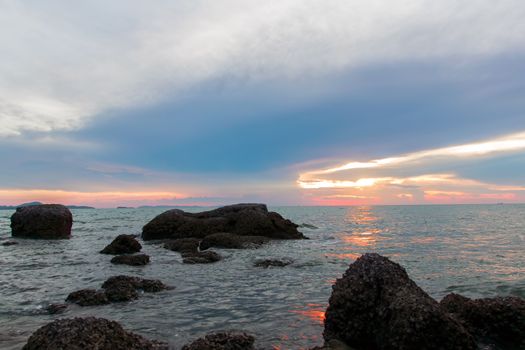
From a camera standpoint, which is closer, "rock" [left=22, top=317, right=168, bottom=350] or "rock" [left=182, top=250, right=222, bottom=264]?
"rock" [left=22, top=317, right=168, bottom=350]

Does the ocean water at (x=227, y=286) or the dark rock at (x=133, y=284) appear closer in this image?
the ocean water at (x=227, y=286)

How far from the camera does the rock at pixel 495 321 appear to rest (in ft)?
24.5

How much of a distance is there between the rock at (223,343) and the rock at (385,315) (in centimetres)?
181

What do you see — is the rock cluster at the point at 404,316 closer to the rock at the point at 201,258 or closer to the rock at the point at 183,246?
the rock at the point at 201,258

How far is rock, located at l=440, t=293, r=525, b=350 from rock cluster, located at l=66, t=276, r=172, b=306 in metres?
9.03

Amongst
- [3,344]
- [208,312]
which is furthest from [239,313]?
[3,344]

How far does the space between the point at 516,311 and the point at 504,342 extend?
0.70m

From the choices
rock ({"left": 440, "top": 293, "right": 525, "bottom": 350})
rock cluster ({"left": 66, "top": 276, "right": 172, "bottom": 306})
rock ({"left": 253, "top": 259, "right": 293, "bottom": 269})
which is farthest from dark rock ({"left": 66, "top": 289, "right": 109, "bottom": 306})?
rock ({"left": 440, "top": 293, "right": 525, "bottom": 350})

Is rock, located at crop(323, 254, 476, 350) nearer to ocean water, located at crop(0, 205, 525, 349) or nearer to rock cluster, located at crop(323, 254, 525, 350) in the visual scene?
rock cluster, located at crop(323, 254, 525, 350)

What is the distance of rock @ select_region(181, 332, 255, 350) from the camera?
21.9ft

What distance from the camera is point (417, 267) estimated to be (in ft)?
58.2

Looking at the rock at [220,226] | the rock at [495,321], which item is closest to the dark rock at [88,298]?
the rock at [495,321]

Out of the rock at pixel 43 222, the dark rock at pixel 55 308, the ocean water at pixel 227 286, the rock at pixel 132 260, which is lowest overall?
the ocean water at pixel 227 286

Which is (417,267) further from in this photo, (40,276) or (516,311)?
(40,276)
